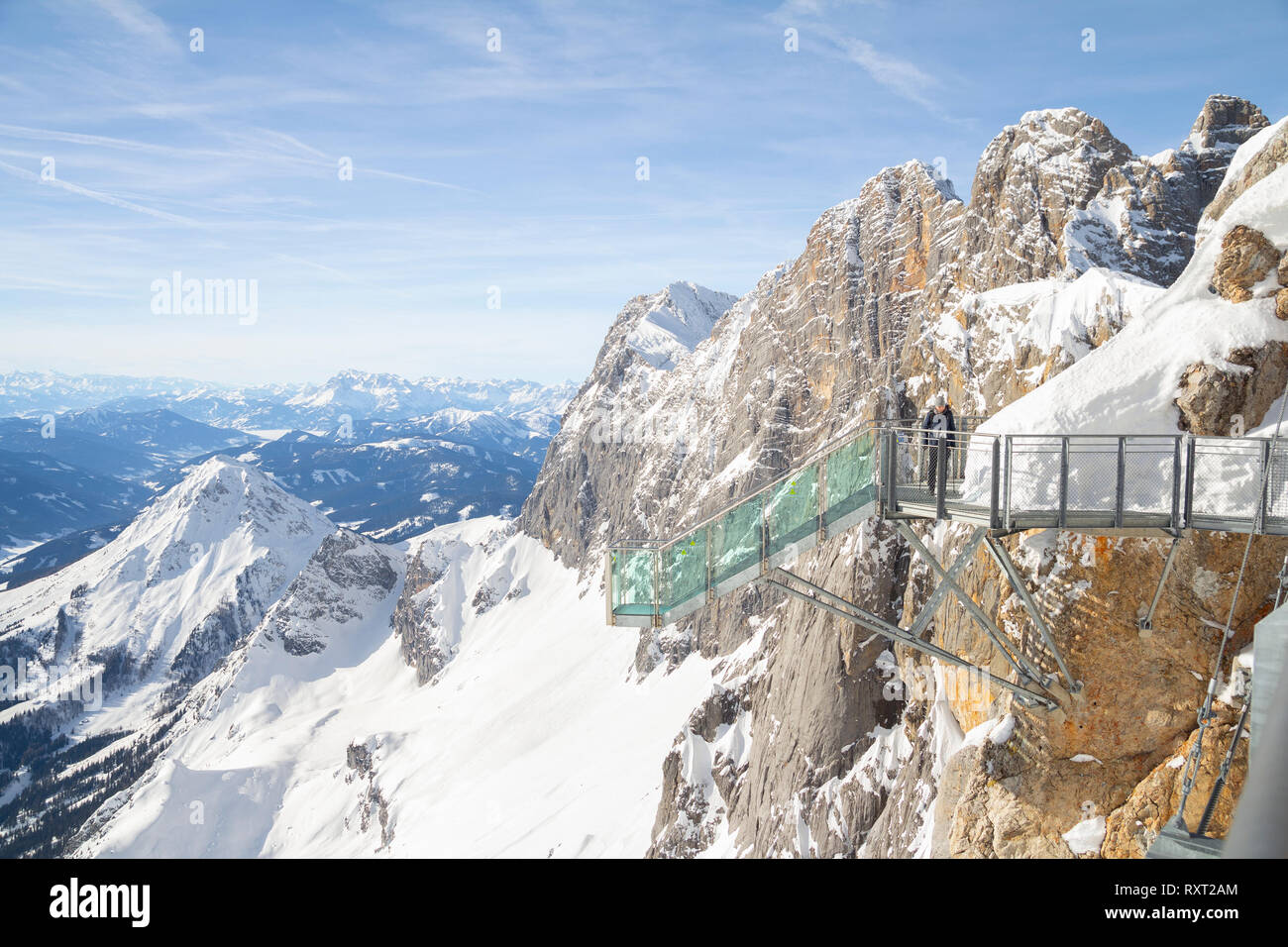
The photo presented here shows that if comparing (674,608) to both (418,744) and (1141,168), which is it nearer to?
(1141,168)

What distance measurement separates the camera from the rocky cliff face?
46.3 ft

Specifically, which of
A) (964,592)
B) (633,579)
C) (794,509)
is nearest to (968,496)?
(964,592)

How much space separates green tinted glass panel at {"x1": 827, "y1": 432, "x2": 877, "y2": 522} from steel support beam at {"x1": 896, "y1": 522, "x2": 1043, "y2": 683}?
0.83 m

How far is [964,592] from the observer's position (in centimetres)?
1380

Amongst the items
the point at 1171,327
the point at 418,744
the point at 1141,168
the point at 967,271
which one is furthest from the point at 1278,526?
the point at 418,744

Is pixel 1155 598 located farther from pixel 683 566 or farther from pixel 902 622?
pixel 902 622

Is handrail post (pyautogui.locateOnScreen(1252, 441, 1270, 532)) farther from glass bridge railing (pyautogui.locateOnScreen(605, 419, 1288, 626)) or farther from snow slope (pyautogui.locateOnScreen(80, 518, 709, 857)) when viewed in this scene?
snow slope (pyautogui.locateOnScreen(80, 518, 709, 857))

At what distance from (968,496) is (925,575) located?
23.0 metres

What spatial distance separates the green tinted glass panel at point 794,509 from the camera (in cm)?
1438

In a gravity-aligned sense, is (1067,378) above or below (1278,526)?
above

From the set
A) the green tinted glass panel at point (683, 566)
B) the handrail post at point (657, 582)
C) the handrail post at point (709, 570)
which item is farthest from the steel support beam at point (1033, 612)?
the handrail post at point (657, 582)
